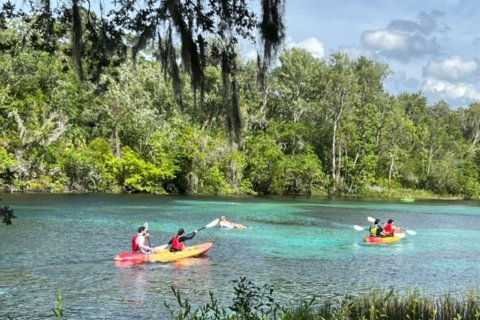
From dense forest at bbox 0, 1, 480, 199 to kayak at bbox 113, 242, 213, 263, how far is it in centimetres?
960

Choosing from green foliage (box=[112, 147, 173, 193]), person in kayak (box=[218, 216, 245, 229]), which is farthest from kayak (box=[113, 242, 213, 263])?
green foliage (box=[112, 147, 173, 193])

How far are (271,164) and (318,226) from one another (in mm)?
29225

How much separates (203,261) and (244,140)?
11779 millimetres

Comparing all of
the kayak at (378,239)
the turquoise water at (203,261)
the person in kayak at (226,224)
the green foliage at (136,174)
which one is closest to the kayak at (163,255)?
the turquoise water at (203,261)

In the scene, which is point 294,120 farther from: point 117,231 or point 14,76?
point 117,231

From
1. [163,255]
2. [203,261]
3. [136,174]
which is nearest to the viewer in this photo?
[163,255]

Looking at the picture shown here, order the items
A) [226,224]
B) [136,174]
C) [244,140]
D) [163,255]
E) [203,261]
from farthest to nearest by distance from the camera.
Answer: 1. [136,174]
2. [244,140]
3. [226,224]
4. [203,261]
5. [163,255]

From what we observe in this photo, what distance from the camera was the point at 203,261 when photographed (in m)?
18.5

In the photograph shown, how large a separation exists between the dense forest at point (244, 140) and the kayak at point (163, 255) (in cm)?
960

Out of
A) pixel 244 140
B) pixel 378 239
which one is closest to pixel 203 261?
pixel 378 239

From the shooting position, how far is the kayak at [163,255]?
17.4 m

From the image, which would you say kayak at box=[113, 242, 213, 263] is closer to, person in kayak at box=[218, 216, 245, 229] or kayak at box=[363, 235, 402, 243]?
person in kayak at box=[218, 216, 245, 229]

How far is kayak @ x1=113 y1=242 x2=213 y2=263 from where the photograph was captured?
57.0ft

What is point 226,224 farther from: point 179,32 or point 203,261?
point 179,32
